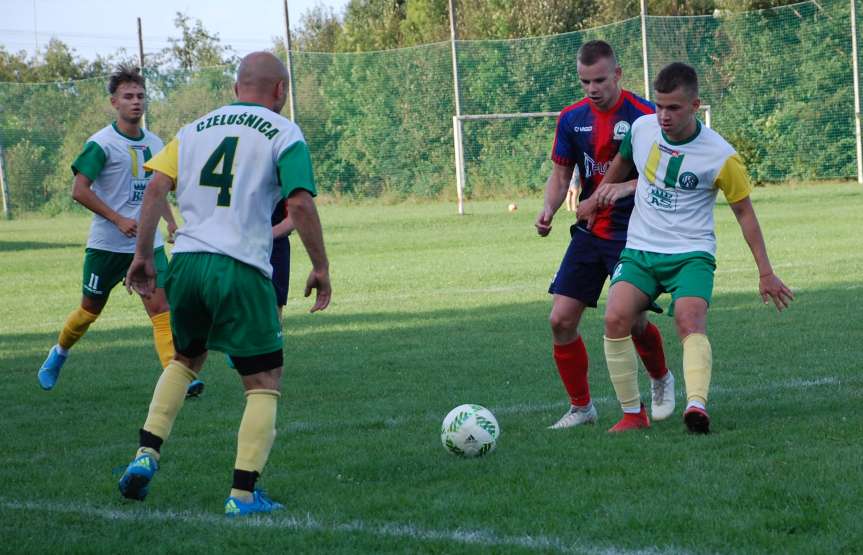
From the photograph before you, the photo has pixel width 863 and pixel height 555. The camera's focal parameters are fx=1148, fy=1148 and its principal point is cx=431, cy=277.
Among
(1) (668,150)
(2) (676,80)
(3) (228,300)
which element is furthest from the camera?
(1) (668,150)

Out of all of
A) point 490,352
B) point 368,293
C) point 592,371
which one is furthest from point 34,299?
point 592,371

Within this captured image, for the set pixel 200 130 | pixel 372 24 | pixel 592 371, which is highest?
pixel 372 24

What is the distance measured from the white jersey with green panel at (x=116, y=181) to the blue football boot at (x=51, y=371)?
2.62ft

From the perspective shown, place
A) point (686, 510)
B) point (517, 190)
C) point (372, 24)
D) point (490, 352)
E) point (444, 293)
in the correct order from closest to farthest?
point (686, 510) → point (490, 352) → point (444, 293) → point (517, 190) → point (372, 24)

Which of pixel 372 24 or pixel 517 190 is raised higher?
pixel 372 24

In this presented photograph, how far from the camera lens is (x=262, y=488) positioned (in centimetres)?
476

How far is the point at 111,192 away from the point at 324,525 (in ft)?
14.4

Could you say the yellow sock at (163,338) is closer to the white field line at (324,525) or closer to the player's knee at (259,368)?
the white field line at (324,525)

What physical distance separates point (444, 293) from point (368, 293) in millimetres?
979

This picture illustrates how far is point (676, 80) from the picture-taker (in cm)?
534

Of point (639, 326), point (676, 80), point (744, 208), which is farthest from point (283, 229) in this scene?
point (744, 208)

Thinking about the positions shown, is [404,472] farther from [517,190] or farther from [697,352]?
[517,190]

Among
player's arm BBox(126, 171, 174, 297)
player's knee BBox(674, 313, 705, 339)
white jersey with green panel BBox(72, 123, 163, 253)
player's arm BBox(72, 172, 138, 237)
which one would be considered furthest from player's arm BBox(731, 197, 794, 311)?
white jersey with green panel BBox(72, 123, 163, 253)

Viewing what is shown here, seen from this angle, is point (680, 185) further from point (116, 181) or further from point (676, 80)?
point (116, 181)
